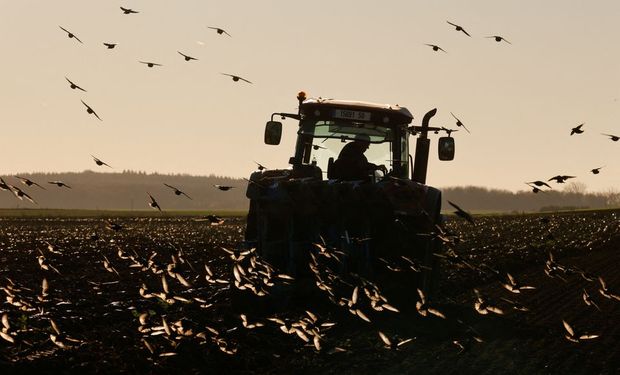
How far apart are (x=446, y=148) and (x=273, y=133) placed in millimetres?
2606

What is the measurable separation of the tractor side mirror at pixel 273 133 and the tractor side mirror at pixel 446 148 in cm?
243

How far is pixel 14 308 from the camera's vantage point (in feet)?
36.8

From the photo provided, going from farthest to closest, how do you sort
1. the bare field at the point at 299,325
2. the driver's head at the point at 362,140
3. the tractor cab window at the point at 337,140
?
1. the tractor cab window at the point at 337,140
2. the driver's head at the point at 362,140
3. the bare field at the point at 299,325

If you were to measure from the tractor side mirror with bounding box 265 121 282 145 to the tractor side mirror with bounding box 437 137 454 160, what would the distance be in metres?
2.43

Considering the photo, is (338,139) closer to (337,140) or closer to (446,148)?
(337,140)

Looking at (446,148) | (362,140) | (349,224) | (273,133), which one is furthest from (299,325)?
(446,148)

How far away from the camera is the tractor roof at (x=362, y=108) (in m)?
12.8

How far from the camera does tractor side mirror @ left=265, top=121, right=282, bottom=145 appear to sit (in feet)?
41.6

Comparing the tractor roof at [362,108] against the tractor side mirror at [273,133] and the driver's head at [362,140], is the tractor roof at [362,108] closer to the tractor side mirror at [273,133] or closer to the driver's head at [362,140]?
the driver's head at [362,140]

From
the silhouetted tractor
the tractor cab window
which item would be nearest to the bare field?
the silhouetted tractor

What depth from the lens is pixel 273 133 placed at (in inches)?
500

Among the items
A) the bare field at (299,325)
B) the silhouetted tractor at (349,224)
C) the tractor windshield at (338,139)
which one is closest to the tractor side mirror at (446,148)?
the tractor windshield at (338,139)

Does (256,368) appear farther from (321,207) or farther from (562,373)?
(321,207)

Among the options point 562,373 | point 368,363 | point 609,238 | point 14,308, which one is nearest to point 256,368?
point 368,363
